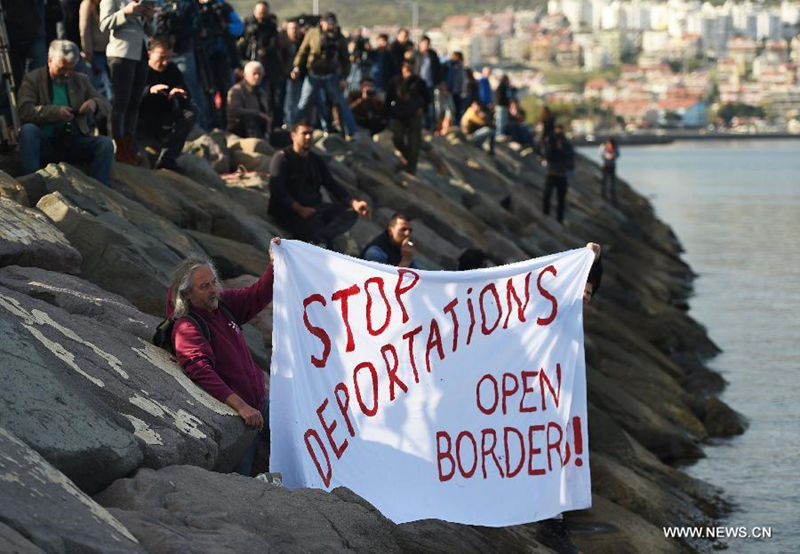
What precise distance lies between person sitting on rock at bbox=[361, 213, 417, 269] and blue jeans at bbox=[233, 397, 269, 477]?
1827 millimetres

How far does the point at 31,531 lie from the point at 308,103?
1470 centimetres

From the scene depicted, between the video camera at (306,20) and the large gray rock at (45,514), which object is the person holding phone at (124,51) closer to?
the large gray rock at (45,514)

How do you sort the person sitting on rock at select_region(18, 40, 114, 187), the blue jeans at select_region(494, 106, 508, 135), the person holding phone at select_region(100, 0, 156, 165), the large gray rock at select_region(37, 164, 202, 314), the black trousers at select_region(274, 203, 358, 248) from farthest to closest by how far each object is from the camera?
the blue jeans at select_region(494, 106, 508, 135)
the black trousers at select_region(274, 203, 358, 248)
the person holding phone at select_region(100, 0, 156, 165)
the person sitting on rock at select_region(18, 40, 114, 187)
the large gray rock at select_region(37, 164, 202, 314)

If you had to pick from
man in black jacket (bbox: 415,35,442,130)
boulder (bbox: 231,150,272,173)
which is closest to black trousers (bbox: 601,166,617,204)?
man in black jacket (bbox: 415,35,442,130)

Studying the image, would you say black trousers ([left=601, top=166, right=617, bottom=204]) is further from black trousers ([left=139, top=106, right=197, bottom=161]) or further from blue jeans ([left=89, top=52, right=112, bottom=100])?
blue jeans ([left=89, top=52, right=112, bottom=100])

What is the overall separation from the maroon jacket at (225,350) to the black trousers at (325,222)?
4.40 m

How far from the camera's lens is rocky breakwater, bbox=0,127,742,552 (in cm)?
580

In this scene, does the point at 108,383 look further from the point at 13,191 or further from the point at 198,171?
the point at 198,171

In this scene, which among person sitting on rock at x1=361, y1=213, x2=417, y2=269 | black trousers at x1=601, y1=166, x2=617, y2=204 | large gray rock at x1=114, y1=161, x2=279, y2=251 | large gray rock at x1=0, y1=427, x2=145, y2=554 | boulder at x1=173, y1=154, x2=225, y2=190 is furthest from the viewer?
black trousers at x1=601, y1=166, x2=617, y2=204

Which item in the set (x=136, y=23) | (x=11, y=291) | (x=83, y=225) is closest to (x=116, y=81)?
(x=136, y=23)

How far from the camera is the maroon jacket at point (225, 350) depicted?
24.2 ft

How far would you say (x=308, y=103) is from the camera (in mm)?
19531

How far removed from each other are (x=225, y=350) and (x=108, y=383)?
0.76 meters

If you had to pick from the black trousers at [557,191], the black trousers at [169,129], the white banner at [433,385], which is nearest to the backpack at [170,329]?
the white banner at [433,385]
